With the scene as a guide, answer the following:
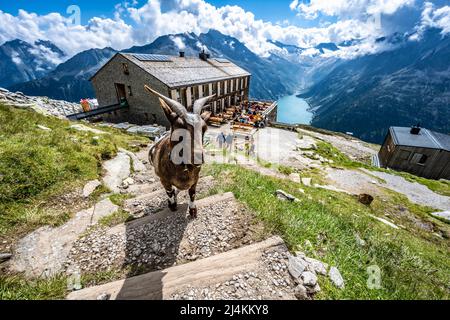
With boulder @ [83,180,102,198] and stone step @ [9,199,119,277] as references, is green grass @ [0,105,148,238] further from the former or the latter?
stone step @ [9,199,119,277]

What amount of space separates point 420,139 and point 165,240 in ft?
138

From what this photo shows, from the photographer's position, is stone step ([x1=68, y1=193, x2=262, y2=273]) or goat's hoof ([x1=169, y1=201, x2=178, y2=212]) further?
goat's hoof ([x1=169, y1=201, x2=178, y2=212])

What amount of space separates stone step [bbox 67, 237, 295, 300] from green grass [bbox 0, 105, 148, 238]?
3.41 m

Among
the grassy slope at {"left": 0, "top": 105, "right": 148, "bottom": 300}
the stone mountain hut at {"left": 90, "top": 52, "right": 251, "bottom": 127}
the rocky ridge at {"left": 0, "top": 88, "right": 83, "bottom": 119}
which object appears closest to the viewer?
the grassy slope at {"left": 0, "top": 105, "right": 148, "bottom": 300}

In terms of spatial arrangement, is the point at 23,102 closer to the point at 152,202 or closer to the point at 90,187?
the point at 90,187

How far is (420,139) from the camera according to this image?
30906 millimetres

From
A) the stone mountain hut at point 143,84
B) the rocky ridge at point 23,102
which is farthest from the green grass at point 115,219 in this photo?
the stone mountain hut at point 143,84

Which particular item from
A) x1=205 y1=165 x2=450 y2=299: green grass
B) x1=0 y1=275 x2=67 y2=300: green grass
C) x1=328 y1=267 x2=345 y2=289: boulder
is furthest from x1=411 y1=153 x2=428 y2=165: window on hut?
x1=0 y1=275 x2=67 y2=300: green grass

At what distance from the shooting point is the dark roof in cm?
2887

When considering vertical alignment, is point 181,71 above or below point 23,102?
above

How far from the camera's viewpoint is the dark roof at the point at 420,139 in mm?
28867

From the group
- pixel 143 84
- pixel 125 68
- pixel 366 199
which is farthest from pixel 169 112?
pixel 125 68

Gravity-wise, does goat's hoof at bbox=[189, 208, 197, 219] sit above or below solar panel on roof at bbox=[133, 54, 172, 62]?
below
